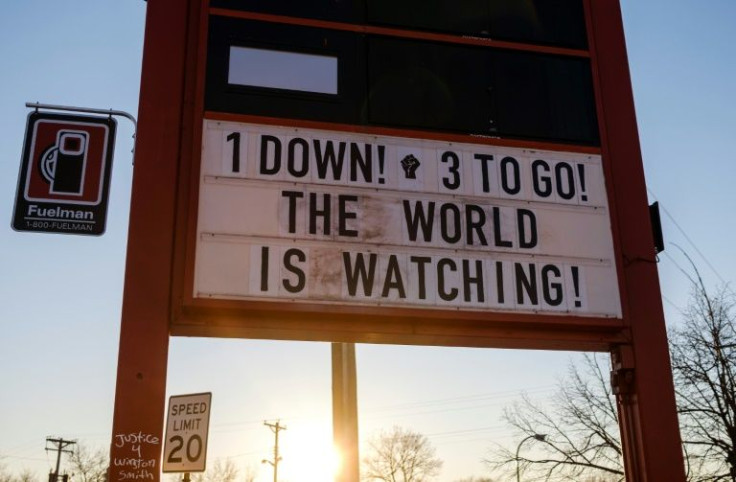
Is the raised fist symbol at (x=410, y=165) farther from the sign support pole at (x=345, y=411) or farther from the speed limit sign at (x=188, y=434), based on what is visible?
the sign support pole at (x=345, y=411)

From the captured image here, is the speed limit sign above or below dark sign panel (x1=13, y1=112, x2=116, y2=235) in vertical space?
below

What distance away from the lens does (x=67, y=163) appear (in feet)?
21.2

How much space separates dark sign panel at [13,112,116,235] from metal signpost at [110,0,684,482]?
34 centimetres

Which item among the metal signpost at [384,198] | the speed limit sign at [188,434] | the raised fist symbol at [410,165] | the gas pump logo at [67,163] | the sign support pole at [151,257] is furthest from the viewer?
the speed limit sign at [188,434]

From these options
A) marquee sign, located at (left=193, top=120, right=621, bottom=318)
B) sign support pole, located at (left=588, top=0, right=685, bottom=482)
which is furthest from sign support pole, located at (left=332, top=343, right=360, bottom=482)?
marquee sign, located at (left=193, top=120, right=621, bottom=318)

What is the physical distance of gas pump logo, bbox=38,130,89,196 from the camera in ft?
20.9

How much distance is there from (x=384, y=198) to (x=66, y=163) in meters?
2.49

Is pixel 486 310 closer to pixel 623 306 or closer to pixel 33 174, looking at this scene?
pixel 623 306

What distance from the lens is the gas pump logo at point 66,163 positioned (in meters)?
6.36

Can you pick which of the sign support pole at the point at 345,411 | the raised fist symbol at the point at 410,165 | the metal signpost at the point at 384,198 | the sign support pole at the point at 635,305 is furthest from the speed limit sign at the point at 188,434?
the sign support pole at the point at 635,305

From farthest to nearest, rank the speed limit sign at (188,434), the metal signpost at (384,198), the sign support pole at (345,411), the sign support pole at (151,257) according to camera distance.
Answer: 1. the sign support pole at (345,411)
2. the speed limit sign at (188,434)
3. the metal signpost at (384,198)
4. the sign support pole at (151,257)

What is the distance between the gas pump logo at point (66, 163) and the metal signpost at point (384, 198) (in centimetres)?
48

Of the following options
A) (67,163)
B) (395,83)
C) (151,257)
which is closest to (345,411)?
(395,83)

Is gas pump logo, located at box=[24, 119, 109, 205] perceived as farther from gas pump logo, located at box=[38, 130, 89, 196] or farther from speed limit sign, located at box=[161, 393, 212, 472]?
speed limit sign, located at box=[161, 393, 212, 472]
